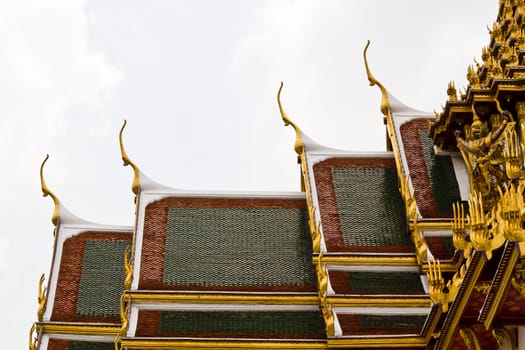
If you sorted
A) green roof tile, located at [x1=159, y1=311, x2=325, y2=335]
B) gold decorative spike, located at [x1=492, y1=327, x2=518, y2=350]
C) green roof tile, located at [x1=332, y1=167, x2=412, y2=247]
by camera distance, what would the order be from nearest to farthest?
gold decorative spike, located at [x1=492, y1=327, x2=518, y2=350]
green roof tile, located at [x1=159, y1=311, x2=325, y2=335]
green roof tile, located at [x1=332, y1=167, x2=412, y2=247]

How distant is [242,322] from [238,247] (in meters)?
1.96

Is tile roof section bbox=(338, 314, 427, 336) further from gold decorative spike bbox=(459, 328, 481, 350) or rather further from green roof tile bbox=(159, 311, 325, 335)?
gold decorative spike bbox=(459, 328, 481, 350)

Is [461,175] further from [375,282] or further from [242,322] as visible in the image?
[242,322]

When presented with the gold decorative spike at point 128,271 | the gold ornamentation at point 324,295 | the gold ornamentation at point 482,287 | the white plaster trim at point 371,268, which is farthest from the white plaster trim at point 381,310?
the gold ornamentation at point 482,287

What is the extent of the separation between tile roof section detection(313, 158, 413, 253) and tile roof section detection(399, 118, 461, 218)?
50 centimetres

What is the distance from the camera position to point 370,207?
621 inches

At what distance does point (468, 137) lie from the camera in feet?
46.3

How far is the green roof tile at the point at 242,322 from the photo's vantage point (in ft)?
44.5

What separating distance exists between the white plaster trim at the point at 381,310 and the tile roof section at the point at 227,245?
120 cm

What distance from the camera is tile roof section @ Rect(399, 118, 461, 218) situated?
1508 cm

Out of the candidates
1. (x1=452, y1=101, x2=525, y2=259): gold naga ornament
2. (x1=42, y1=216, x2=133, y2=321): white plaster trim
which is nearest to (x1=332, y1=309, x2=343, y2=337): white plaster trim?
(x1=452, y1=101, x2=525, y2=259): gold naga ornament

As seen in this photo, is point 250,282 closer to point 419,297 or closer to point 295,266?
point 295,266

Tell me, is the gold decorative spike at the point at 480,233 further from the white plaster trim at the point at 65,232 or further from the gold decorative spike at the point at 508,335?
the white plaster trim at the point at 65,232

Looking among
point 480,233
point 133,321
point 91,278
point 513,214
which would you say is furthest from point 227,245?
point 513,214
